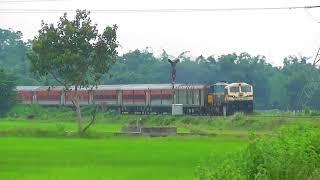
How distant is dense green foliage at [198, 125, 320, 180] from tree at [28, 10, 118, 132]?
33.7m

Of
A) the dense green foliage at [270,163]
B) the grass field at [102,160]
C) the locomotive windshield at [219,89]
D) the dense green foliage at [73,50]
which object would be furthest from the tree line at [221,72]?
the dense green foliage at [270,163]

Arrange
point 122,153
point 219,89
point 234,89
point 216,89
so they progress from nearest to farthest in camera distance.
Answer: point 122,153 → point 234,89 → point 219,89 → point 216,89

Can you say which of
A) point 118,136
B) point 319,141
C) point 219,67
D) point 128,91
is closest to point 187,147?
point 118,136

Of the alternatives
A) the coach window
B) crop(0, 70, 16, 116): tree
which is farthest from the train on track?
crop(0, 70, 16, 116): tree

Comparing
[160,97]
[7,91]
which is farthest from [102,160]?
[7,91]

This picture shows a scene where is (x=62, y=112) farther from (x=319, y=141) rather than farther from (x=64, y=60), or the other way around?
(x=319, y=141)

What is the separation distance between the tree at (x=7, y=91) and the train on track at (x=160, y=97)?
13.7 feet

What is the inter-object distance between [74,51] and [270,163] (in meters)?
36.8

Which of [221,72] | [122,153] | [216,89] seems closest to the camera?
[122,153]

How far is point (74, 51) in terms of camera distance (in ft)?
161

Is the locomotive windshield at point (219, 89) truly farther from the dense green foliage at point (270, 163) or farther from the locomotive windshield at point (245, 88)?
the dense green foliage at point (270, 163)

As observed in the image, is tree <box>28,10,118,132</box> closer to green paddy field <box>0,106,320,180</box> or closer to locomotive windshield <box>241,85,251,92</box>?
green paddy field <box>0,106,320,180</box>

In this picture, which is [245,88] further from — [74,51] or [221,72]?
[221,72]

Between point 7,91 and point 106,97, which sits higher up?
point 7,91
